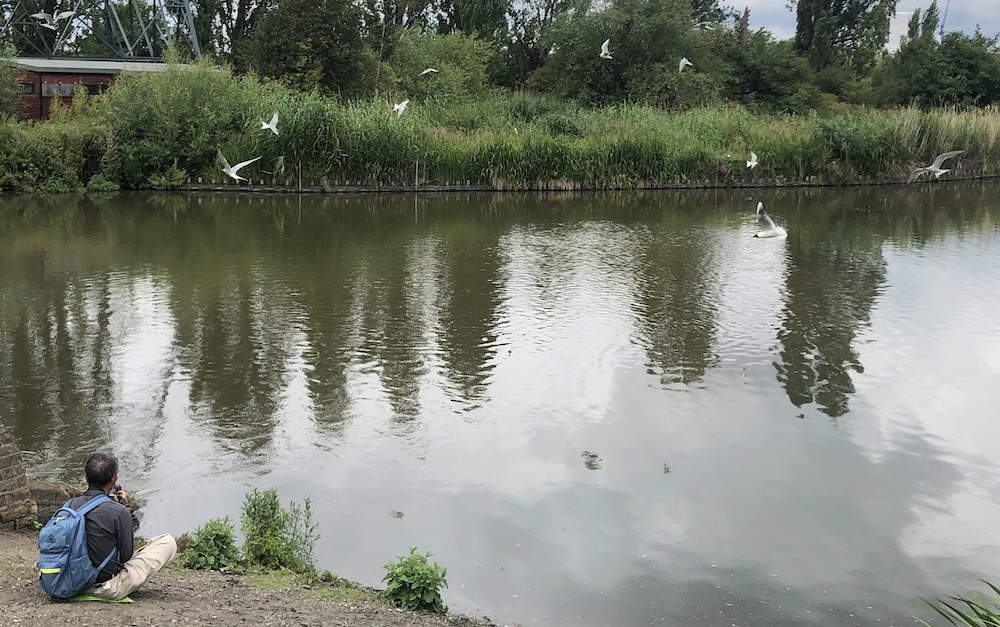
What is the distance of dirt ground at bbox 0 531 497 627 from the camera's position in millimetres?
4352

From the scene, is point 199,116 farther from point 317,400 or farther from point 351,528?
point 351,528

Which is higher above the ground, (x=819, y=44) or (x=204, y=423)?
(x=819, y=44)

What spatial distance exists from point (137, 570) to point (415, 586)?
1.43 meters

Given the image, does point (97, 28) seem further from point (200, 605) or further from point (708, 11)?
point (200, 605)

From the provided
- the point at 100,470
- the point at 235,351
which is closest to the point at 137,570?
the point at 100,470

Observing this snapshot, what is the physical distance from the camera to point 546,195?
28.7 metres

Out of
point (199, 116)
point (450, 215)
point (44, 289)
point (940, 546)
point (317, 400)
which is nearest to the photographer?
point (940, 546)

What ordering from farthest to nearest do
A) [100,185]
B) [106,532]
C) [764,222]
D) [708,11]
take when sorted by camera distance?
[708,11]
[100,185]
[764,222]
[106,532]

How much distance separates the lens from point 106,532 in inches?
178

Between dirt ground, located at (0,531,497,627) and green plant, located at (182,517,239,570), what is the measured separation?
0.37 feet

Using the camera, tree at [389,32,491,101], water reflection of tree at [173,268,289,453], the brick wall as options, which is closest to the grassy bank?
tree at [389,32,491,101]

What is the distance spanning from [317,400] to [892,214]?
19.9 metres

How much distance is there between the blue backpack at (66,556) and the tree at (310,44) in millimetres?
31716

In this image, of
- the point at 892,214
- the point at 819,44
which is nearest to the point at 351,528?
the point at 892,214
